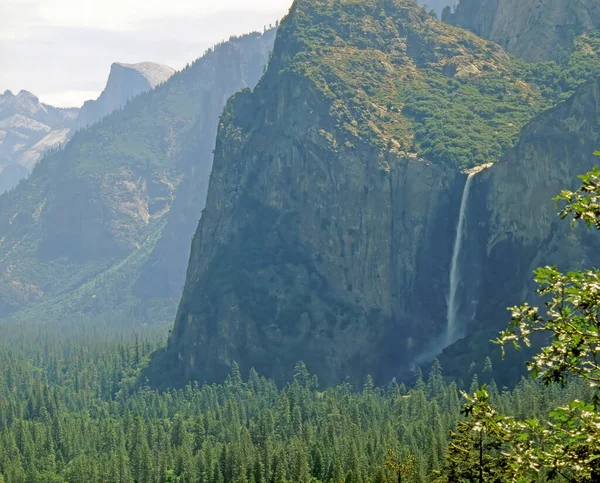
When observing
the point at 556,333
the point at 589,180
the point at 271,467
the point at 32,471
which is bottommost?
the point at 32,471

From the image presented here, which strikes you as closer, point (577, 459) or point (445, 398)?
point (577, 459)

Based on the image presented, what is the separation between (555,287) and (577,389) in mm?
145697

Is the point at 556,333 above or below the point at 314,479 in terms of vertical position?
above

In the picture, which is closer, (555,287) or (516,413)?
(555,287)

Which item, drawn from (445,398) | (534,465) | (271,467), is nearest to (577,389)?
(445,398)

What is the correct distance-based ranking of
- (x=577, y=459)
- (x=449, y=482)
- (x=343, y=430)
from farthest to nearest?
(x=343, y=430) < (x=449, y=482) < (x=577, y=459)

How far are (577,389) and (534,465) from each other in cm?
14512

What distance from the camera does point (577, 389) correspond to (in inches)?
6658

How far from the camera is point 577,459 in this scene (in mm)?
30391

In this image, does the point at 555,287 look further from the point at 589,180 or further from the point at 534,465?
the point at 534,465

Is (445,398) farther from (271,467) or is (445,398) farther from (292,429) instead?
(271,467)

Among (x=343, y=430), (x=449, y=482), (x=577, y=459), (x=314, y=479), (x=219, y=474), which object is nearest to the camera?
(x=577, y=459)

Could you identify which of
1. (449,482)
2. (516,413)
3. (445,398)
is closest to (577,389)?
(516,413)

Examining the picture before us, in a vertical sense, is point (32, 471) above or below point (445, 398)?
below
